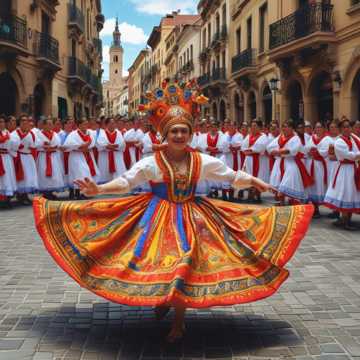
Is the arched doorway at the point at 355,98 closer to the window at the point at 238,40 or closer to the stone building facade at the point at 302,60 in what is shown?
the stone building facade at the point at 302,60

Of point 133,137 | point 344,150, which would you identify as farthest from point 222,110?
point 344,150

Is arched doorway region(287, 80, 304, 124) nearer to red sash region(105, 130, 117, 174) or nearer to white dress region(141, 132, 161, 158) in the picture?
white dress region(141, 132, 161, 158)

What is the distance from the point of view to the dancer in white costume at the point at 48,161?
1204 centimetres

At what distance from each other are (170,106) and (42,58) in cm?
2120

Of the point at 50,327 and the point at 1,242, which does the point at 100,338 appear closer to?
the point at 50,327

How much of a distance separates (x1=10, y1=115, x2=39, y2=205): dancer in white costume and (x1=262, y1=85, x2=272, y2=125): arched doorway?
16342 mm

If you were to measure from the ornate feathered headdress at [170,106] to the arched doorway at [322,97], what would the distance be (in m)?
15.5

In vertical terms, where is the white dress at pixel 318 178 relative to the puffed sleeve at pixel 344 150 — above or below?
below

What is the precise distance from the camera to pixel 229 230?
4.23 m

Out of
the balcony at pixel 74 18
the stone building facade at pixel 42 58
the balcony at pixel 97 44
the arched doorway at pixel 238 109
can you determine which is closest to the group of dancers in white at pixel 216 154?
the stone building facade at pixel 42 58

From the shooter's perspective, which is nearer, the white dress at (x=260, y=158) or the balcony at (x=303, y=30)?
the white dress at (x=260, y=158)

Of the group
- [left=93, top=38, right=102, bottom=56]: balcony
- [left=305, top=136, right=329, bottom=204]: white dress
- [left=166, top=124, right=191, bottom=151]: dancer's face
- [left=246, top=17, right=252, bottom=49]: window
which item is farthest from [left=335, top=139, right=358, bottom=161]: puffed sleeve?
[left=93, top=38, right=102, bottom=56]: balcony

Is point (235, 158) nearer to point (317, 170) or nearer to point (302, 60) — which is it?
point (317, 170)

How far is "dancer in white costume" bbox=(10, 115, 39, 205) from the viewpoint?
11347 millimetres
